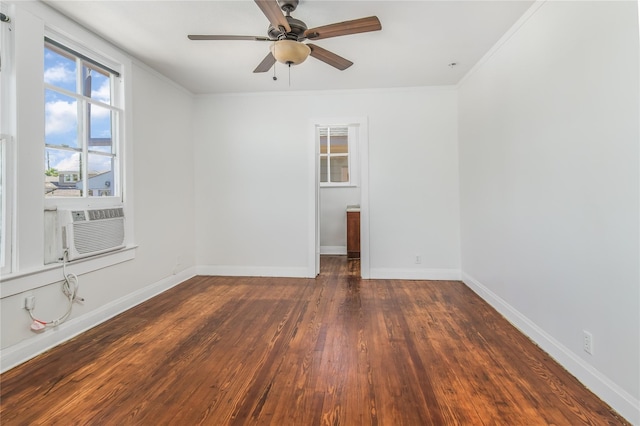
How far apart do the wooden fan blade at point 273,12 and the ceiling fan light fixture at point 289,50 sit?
9 centimetres

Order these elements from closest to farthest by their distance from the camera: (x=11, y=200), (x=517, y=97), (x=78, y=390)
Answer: (x=78, y=390) < (x=11, y=200) < (x=517, y=97)

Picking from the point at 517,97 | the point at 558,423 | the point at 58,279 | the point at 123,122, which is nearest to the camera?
the point at 558,423

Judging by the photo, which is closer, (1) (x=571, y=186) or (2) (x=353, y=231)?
(1) (x=571, y=186)

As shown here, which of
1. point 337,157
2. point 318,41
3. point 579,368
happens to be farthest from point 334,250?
point 579,368

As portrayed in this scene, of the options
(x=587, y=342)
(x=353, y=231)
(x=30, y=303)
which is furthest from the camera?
(x=353, y=231)

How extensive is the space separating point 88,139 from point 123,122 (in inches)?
17.4

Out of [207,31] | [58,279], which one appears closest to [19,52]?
[207,31]

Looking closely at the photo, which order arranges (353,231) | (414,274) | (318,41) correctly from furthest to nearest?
(353,231) → (414,274) → (318,41)

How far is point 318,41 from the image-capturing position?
283cm

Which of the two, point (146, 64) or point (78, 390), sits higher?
point (146, 64)

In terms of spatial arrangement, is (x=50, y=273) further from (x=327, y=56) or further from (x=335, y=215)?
(x=335, y=215)

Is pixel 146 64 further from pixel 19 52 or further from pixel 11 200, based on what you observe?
pixel 11 200

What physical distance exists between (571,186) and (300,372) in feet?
6.96

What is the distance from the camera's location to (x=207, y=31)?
264 centimetres
